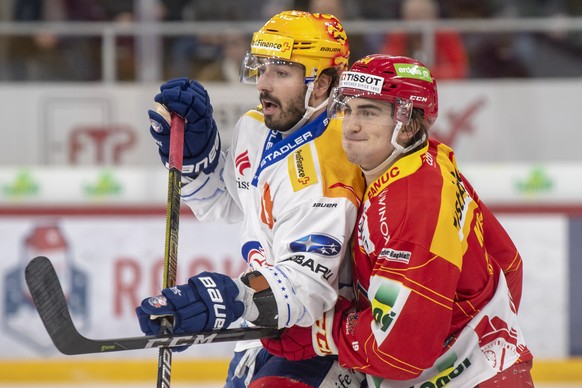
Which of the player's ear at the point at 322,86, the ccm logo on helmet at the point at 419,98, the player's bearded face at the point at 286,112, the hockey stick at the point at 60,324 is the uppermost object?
the ccm logo on helmet at the point at 419,98

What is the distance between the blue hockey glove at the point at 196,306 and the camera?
249 centimetres

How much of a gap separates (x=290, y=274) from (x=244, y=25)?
3.17 metres

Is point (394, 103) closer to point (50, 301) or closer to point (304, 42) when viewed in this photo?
point (304, 42)

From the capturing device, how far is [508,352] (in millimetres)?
2695

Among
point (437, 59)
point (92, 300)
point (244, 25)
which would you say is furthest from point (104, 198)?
point (437, 59)

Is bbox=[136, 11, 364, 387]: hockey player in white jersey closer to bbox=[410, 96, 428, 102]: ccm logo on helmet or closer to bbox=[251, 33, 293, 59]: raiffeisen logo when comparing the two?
bbox=[251, 33, 293, 59]: raiffeisen logo

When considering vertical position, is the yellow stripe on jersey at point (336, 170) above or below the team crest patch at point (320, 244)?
above

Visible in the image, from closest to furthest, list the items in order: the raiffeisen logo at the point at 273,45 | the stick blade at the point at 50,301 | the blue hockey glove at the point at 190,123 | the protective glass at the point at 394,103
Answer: the stick blade at the point at 50,301, the protective glass at the point at 394,103, the raiffeisen logo at the point at 273,45, the blue hockey glove at the point at 190,123

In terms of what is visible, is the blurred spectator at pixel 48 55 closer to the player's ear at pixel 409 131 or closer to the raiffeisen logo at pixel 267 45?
the raiffeisen logo at pixel 267 45

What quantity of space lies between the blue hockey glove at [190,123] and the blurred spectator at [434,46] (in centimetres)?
256

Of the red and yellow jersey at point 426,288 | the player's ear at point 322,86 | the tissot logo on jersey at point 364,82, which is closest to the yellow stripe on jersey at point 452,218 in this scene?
the red and yellow jersey at point 426,288

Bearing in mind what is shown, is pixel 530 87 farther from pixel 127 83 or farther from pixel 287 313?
pixel 287 313

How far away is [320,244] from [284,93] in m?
0.41

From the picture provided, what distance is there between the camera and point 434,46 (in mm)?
5617
